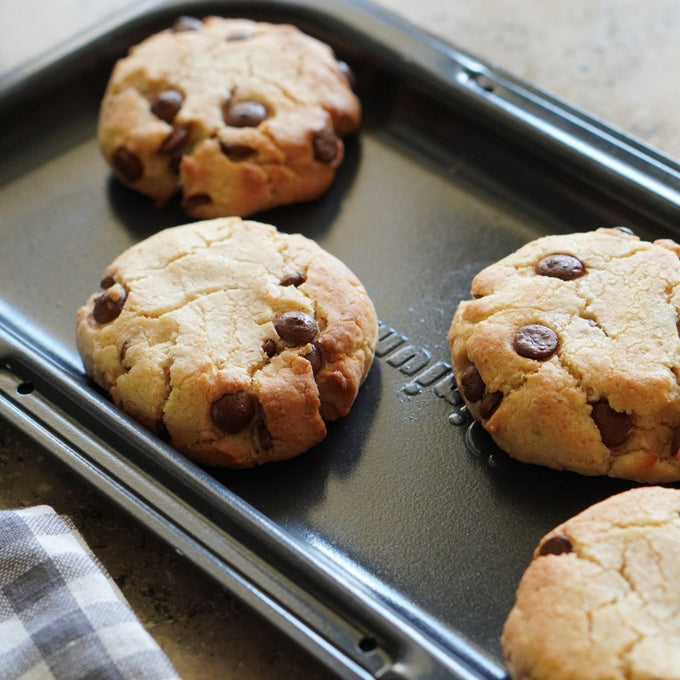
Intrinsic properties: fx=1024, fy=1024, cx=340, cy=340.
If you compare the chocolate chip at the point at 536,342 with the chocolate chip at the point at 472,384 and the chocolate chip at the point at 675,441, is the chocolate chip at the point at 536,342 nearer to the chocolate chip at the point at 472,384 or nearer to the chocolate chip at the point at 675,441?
the chocolate chip at the point at 472,384

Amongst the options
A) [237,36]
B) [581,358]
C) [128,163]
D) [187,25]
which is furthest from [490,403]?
[187,25]

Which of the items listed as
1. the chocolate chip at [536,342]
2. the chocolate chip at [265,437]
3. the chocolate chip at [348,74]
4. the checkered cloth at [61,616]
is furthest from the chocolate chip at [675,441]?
the chocolate chip at [348,74]

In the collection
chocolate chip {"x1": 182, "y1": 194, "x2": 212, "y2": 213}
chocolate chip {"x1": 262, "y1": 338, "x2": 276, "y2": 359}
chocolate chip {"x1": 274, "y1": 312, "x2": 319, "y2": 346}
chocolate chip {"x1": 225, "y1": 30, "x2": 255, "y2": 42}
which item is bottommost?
chocolate chip {"x1": 182, "y1": 194, "x2": 212, "y2": 213}

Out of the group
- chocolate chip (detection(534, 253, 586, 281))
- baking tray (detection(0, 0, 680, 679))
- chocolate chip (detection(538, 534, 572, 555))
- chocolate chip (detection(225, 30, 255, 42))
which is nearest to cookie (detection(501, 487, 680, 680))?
chocolate chip (detection(538, 534, 572, 555))

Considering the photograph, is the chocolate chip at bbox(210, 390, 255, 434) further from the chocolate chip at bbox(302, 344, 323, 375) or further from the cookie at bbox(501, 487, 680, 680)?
the cookie at bbox(501, 487, 680, 680)

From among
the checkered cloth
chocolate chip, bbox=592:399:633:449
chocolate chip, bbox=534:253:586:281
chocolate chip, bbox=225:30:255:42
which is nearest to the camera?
the checkered cloth

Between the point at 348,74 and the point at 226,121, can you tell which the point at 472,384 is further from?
the point at 348,74

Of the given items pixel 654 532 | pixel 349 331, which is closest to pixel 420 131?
pixel 349 331
